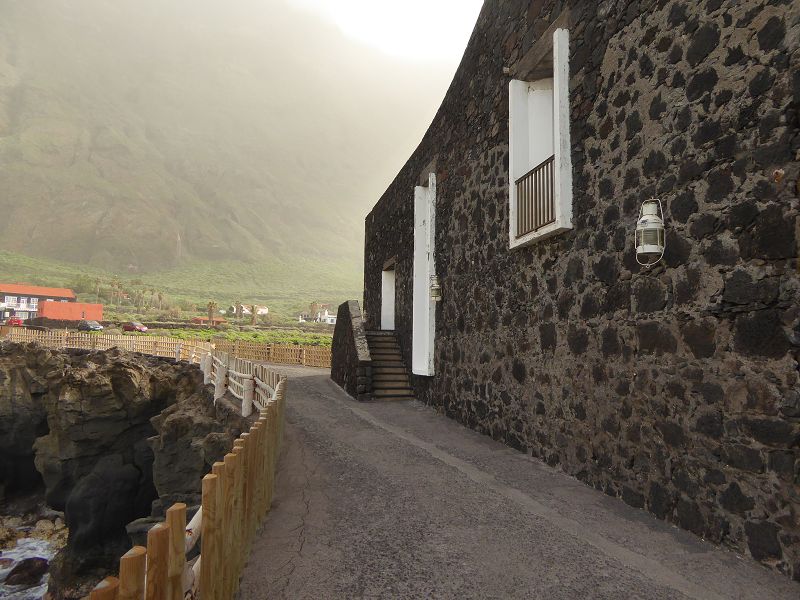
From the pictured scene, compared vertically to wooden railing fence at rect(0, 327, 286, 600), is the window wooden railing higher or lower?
higher

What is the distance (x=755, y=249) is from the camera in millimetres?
3426

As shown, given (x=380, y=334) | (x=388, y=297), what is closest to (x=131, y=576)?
(x=380, y=334)

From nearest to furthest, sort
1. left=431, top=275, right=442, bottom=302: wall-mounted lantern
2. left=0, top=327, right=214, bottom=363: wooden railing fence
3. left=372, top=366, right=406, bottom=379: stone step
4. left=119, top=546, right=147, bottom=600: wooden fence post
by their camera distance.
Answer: left=119, top=546, right=147, bottom=600: wooden fence post, left=431, top=275, right=442, bottom=302: wall-mounted lantern, left=372, top=366, right=406, bottom=379: stone step, left=0, top=327, right=214, bottom=363: wooden railing fence

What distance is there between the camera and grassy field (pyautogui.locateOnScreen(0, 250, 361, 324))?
3408 inches

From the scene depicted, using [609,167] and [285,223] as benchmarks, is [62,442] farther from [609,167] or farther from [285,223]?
[285,223]

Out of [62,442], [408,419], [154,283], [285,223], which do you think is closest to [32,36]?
[285,223]

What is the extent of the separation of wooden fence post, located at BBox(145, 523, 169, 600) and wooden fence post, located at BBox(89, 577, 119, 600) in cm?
20

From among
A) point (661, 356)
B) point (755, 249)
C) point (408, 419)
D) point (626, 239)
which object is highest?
point (626, 239)

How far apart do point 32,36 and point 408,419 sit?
233963 mm

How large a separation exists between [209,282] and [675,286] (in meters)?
122

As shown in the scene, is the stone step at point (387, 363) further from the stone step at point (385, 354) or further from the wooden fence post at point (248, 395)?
the wooden fence post at point (248, 395)

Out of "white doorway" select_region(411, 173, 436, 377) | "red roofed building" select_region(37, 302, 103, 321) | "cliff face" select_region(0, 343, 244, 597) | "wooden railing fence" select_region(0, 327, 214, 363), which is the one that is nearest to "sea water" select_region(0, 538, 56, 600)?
"cliff face" select_region(0, 343, 244, 597)

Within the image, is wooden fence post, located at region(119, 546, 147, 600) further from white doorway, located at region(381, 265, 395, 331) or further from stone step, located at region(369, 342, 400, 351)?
white doorway, located at region(381, 265, 395, 331)

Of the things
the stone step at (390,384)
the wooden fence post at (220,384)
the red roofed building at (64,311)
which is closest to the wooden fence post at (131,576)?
the stone step at (390,384)
